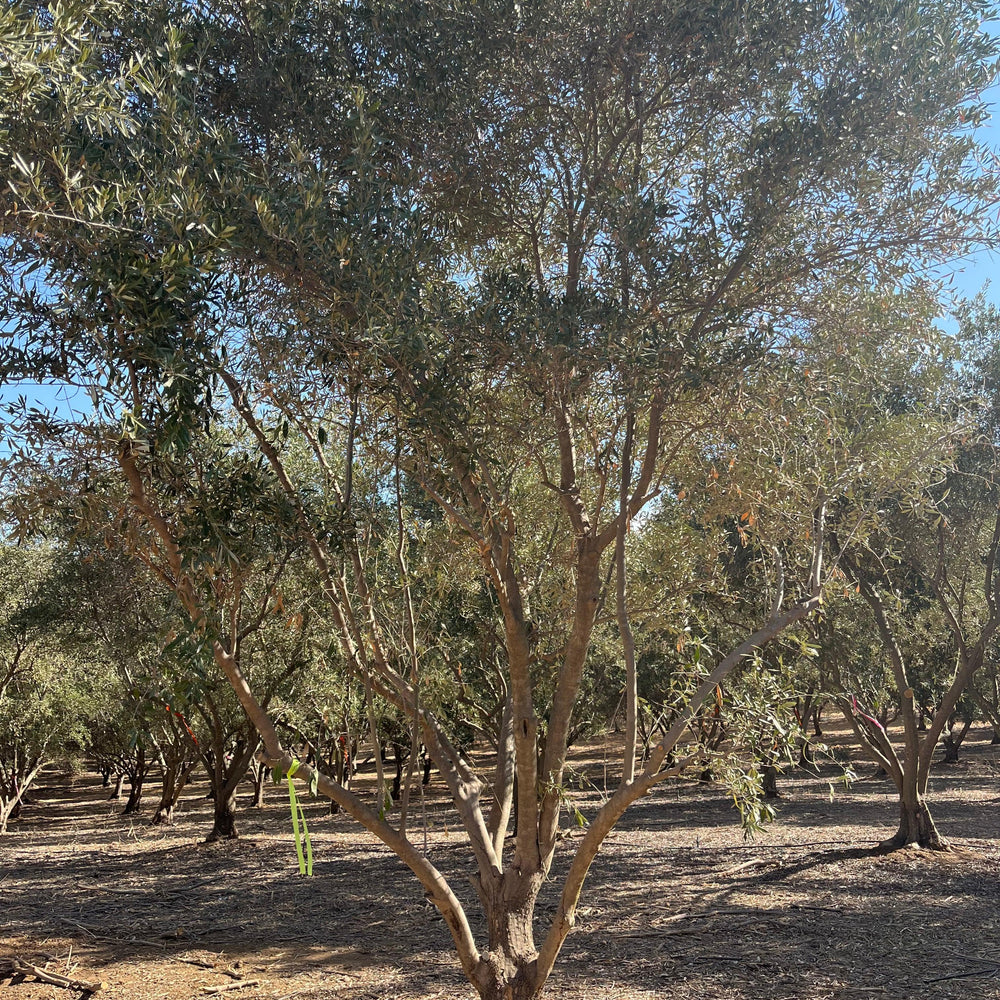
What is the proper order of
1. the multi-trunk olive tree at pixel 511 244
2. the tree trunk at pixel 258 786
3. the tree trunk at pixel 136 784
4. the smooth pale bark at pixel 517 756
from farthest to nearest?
1. the tree trunk at pixel 258 786
2. the tree trunk at pixel 136 784
3. the smooth pale bark at pixel 517 756
4. the multi-trunk olive tree at pixel 511 244

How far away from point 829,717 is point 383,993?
143 ft

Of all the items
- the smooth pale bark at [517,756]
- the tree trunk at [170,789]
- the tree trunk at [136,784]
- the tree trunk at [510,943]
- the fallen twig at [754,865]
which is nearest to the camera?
the smooth pale bark at [517,756]

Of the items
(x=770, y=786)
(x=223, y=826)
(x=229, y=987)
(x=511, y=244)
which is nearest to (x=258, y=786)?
(x=223, y=826)

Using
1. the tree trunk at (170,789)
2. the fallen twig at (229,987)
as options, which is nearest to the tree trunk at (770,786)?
the tree trunk at (170,789)

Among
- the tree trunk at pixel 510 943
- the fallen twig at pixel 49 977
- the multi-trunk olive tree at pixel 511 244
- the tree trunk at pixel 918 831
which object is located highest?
the multi-trunk olive tree at pixel 511 244

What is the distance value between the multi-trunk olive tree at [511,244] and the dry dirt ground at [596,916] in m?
3.71

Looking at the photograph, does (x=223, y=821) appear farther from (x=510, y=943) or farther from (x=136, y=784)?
(x=510, y=943)

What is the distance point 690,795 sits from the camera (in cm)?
2345

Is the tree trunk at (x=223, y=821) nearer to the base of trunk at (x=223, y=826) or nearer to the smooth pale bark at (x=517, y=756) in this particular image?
the base of trunk at (x=223, y=826)

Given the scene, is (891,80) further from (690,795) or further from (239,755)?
(690,795)

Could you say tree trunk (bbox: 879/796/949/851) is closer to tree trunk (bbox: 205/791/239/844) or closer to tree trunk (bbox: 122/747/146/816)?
tree trunk (bbox: 205/791/239/844)

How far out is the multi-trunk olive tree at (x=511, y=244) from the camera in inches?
170

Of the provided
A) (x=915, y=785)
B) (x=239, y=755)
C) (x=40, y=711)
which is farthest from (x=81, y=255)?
(x=40, y=711)

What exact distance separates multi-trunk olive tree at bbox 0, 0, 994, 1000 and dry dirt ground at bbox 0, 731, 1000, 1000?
371 centimetres
